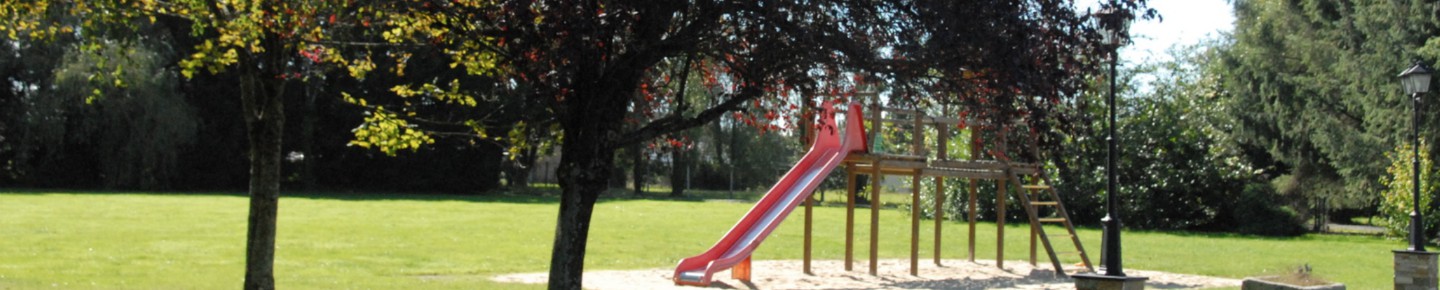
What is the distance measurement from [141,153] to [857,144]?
3253 centimetres

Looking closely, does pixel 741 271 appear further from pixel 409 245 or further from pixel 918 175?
pixel 409 245

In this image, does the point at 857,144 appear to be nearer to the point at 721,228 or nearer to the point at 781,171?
the point at 721,228

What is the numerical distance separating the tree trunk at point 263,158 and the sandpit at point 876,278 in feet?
16.6

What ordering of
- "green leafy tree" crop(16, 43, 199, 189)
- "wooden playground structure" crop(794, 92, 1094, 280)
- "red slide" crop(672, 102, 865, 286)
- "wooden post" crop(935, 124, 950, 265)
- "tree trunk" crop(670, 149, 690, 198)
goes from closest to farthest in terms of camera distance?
1. "red slide" crop(672, 102, 865, 286)
2. "wooden playground structure" crop(794, 92, 1094, 280)
3. "wooden post" crop(935, 124, 950, 265)
4. "green leafy tree" crop(16, 43, 199, 189)
5. "tree trunk" crop(670, 149, 690, 198)

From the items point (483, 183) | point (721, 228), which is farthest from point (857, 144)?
point (483, 183)

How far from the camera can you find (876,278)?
17.0 m

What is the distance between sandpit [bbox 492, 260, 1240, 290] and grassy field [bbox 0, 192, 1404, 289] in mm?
699

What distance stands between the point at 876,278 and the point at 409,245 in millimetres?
7272

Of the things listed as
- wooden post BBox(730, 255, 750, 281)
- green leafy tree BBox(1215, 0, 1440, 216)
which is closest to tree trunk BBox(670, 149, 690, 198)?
green leafy tree BBox(1215, 0, 1440, 216)

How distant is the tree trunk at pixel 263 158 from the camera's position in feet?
31.1

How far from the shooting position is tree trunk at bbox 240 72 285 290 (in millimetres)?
9492

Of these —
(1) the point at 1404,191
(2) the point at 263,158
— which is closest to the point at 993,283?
(2) the point at 263,158

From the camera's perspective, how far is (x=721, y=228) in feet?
91.8

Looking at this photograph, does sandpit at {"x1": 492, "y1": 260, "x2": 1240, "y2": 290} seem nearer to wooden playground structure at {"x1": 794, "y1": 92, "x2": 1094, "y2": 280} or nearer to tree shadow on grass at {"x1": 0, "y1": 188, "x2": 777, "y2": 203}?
wooden playground structure at {"x1": 794, "y1": 92, "x2": 1094, "y2": 280}
